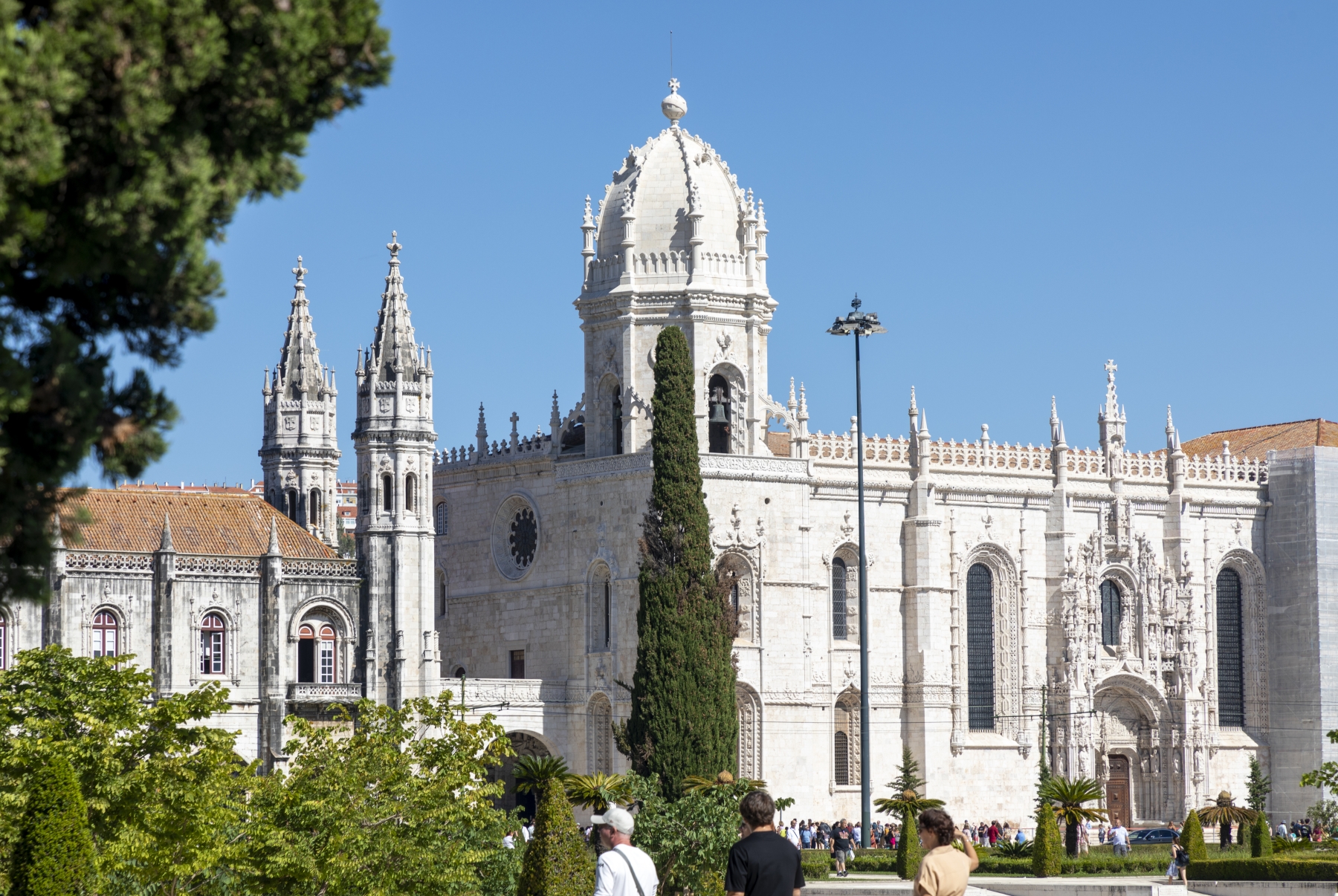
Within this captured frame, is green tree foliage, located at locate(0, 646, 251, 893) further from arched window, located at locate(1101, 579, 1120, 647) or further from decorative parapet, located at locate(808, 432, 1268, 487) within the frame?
arched window, located at locate(1101, 579, 1120, 647)

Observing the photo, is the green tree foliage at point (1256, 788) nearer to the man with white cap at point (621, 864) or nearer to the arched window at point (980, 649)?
the arched window at point (980, 649)

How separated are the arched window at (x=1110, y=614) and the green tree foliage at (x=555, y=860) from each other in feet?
137

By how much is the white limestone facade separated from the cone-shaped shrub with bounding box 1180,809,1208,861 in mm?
14382

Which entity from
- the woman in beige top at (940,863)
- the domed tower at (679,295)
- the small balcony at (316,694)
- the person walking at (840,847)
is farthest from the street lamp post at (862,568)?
the woman in beige top at (940,863)

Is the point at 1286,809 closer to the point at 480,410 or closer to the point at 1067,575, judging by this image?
the point at 1067,575

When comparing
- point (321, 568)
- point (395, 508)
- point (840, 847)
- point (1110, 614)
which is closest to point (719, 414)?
point (395, 508)

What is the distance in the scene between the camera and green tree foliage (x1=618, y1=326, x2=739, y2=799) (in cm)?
5016

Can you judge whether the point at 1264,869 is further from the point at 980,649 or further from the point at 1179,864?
the point at 980,649


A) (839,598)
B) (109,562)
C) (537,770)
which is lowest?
(537,770)

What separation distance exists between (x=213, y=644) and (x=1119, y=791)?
31.0m

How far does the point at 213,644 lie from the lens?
54.9 metres

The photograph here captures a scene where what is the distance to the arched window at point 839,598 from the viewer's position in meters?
61.2

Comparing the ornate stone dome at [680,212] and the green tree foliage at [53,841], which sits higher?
the ornate stone dome at [680,212]

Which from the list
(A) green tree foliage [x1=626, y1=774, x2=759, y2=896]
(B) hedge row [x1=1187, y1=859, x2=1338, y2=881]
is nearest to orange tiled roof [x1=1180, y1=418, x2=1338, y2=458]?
(B) hedge row [x1=1187, y1=859, x2=1338, y2=881]
